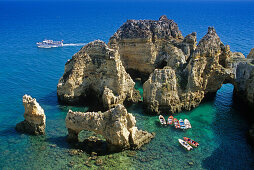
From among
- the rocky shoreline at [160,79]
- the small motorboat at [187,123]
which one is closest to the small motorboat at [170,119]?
the rocky shoreline at [160,79]

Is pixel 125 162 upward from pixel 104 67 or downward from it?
downward

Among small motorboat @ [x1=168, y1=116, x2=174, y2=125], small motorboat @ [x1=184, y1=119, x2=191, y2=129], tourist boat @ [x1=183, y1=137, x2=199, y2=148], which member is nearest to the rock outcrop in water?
small motorboat @ [x1=184, y1=119, x2=191, y2=129]

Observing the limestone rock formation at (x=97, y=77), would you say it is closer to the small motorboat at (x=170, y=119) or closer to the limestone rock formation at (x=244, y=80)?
the small motorboat at (x=170, y=119)

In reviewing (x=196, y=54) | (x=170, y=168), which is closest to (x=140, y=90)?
(x=196, y=54)

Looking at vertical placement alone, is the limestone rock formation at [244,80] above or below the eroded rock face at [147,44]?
below

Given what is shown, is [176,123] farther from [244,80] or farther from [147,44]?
[147,44]

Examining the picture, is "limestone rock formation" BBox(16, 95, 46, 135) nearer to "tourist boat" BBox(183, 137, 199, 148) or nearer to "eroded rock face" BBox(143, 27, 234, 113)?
"eroded rock face" BBox(143, 27, 234, 113)

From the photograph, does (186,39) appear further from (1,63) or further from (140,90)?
(1,63)
